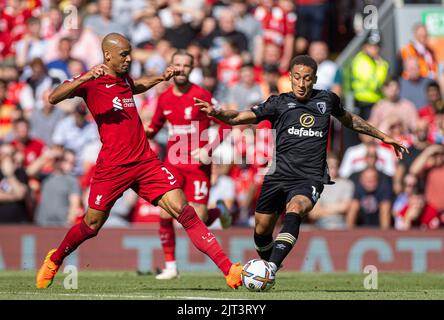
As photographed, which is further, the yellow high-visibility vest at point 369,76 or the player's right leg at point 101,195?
the yellow high-visibility vest at point 369,76

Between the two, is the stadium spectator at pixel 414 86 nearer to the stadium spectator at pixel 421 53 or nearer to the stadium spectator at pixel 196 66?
the stadium spectator at pixel 421 53

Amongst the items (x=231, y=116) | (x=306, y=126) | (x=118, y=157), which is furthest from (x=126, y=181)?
(x=306, y=126)

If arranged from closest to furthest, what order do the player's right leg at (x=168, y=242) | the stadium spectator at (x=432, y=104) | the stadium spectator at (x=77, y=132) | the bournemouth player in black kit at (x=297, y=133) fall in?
the bournemouth player in black kit at (x=297, y=133)
the player's right leg at (x=168, y=242)
the stadium spectator at (x=77, y=132)
the stadium spectator at (x=432, y=104)

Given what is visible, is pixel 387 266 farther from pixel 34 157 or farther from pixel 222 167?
pixel 34 157

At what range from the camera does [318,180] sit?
1239 centimetres

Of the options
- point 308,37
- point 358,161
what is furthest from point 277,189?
point 308,37

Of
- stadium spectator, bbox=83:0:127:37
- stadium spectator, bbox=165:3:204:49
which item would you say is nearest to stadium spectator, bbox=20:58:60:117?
stadium spectator, bbox=83:0:127:37

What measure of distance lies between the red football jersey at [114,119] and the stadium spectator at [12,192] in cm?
726

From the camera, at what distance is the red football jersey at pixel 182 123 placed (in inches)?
589

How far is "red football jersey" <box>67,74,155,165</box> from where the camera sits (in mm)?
12094

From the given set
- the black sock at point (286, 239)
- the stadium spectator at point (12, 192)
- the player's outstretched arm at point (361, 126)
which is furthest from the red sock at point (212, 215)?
the stadium spectator at point (12, 192)

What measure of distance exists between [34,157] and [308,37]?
683cm

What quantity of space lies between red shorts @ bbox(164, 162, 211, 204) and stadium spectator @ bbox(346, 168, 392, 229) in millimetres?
4554

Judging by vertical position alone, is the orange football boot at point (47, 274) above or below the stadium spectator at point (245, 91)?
below
